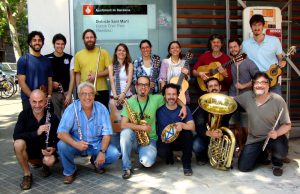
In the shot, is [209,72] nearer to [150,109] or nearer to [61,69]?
[150,109]

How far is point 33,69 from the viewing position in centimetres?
497

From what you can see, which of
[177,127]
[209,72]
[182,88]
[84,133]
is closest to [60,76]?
[84,133]

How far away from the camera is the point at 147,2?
654 centimetres

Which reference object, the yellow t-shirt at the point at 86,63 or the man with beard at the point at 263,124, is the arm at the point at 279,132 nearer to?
the man with beard at the point at 263,124

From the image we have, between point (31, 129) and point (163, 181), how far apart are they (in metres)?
1.72

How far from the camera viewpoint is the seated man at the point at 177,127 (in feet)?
14.9

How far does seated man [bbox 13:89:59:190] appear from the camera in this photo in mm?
4184

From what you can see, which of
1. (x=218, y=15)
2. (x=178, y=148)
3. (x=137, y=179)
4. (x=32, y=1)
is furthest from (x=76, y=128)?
(x=218, y=15)

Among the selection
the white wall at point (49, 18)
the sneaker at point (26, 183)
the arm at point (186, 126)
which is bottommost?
the sneaker at point (26, 183)

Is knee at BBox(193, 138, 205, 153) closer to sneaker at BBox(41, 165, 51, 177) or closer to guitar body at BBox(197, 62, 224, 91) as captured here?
guitar body at BBox(197, 62, 224, 91)

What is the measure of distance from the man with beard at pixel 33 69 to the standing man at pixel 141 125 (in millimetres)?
1231

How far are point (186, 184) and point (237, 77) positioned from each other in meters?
1.81

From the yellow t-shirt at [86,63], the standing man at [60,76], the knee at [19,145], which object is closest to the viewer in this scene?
the knee at [19,145]

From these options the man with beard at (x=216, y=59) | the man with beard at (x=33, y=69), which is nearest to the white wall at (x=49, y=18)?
the man with beard at (x=33, y=69)
